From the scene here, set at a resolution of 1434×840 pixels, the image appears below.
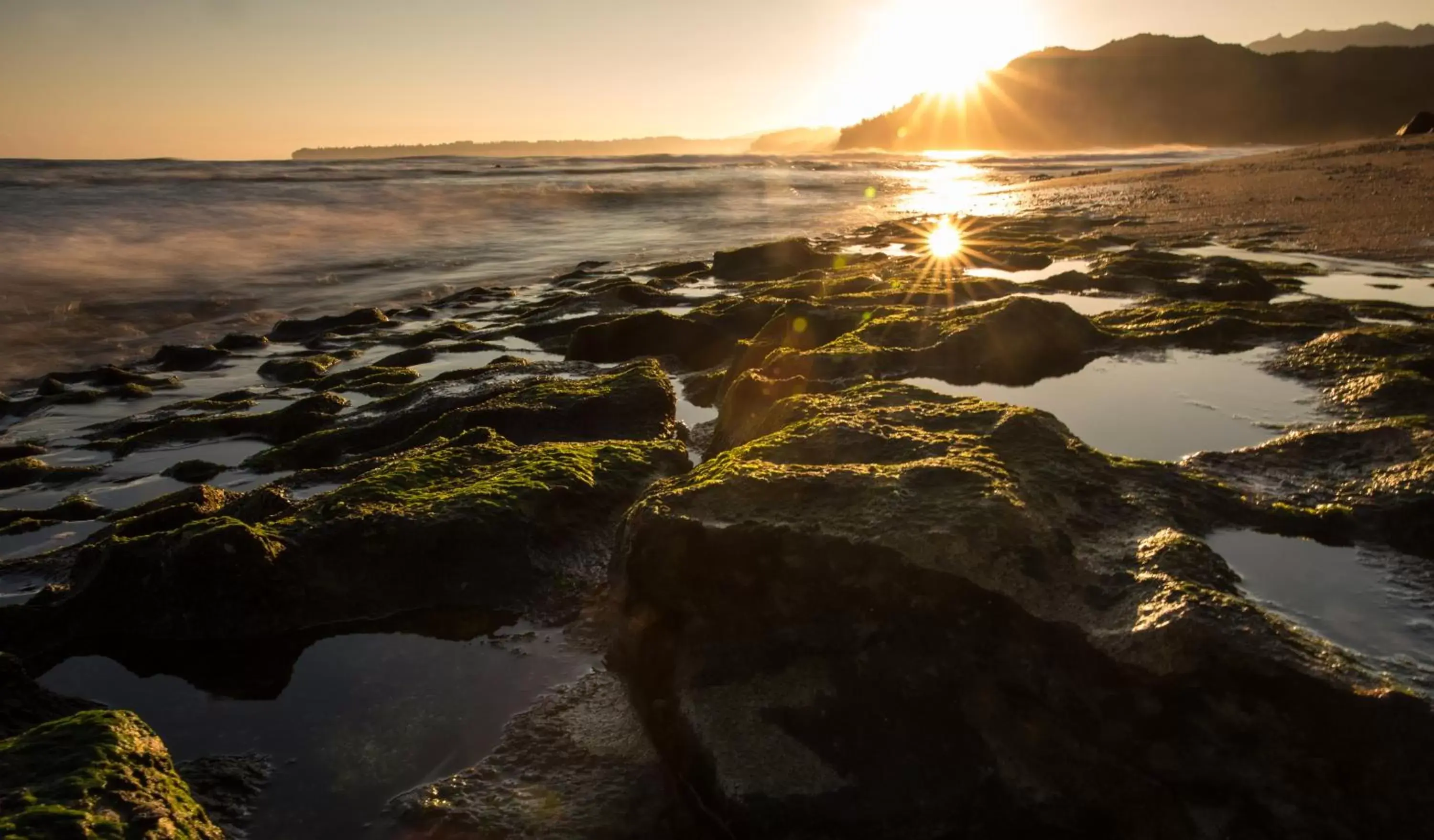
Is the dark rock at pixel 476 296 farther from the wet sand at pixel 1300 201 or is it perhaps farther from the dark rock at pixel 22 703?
the dark rock at pixel 22 703

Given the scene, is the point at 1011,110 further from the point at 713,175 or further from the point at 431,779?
the point at 431,779

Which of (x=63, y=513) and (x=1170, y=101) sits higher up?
(x=1170, y=101)

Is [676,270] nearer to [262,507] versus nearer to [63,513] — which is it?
[63,513]

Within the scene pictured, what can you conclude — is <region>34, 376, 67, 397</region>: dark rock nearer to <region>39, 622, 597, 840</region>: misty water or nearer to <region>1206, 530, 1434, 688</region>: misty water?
<region>39, 622, 597, 840</region>: misty water

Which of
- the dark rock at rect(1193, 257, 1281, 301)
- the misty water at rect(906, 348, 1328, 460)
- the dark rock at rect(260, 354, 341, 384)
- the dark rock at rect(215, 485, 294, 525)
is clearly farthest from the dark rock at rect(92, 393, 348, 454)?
the dark rock at rect(1193, 257, 1281, 301)

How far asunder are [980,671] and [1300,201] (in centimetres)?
2527

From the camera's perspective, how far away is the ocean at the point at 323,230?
66.6 feet

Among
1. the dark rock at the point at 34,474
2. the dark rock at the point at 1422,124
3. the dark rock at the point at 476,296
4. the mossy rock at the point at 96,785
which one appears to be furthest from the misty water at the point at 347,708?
the dark rock at the point at 1422,124

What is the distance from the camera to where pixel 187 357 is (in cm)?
1449

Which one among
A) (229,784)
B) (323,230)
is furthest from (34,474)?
(323,230)

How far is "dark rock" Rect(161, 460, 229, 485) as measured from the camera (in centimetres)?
845

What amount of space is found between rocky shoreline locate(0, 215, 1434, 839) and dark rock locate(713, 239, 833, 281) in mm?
9374

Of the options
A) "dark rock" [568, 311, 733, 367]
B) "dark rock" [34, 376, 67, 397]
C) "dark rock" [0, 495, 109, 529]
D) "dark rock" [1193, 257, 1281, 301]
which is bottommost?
"dark rock" [0, 495, 109, 529]

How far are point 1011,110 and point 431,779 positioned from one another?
549ft
